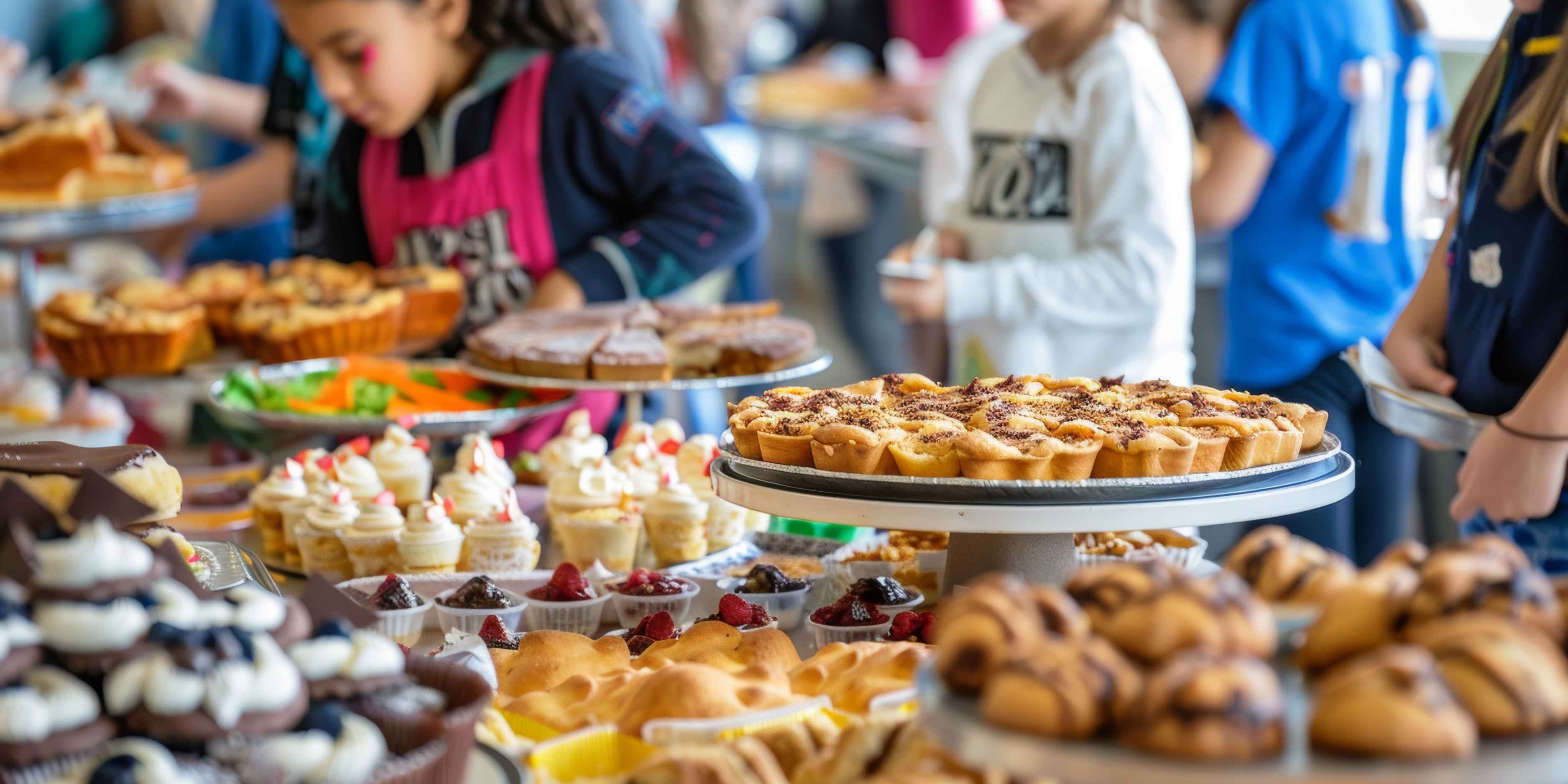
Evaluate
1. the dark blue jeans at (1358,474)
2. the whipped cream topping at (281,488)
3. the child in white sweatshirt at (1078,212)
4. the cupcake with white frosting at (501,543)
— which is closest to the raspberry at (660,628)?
the cupcake with white frosting at (501,543)

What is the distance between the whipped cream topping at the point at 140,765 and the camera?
3.28 ft

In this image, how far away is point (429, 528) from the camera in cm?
218

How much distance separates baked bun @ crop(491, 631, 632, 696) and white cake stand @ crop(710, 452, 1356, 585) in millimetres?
208

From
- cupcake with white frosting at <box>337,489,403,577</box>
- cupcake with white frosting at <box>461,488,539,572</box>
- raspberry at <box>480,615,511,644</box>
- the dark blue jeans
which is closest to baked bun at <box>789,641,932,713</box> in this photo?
raspberry at <box>480,615,511,644</box>

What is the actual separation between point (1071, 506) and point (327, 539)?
3.72ft

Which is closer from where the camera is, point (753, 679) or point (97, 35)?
point (753, 679)

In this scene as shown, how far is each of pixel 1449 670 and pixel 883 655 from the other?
68cm

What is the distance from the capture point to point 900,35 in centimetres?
796

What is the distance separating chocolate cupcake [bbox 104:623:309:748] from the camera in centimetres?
103

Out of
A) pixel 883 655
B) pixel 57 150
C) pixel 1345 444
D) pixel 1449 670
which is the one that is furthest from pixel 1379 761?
pixel 57 150

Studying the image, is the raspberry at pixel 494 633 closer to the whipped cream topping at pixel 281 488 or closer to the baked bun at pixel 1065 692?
the whipped cream topping at pixel 281 488

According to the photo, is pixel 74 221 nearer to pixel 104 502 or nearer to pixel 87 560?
pixel 104 502

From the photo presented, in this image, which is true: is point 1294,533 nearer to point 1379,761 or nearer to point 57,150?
point 1379,761

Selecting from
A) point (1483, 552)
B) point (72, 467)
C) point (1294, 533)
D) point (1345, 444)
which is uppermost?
point (1483, 552)
